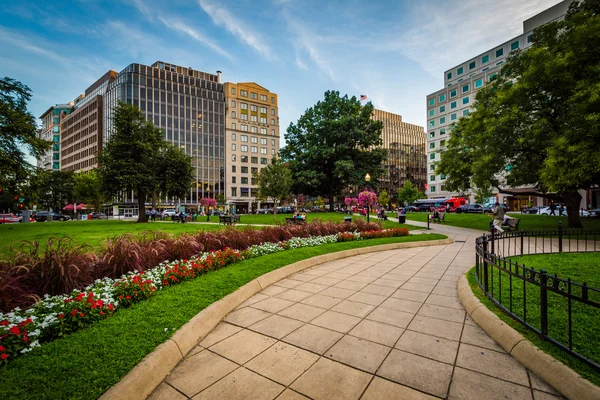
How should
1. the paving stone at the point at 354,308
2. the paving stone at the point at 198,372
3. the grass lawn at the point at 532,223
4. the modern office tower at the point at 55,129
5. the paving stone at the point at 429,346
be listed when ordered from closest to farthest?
the paving stone at the point at 198,372 → the paving stone at the point at 429,346 → the paving stone at the point at 354,308 → the grass lawn at the point at 532,223 → the modern office tower at the point at 55,129

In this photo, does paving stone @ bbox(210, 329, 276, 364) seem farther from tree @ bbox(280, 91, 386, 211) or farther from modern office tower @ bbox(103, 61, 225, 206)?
modern office tower @ bbox(103, 61, 225, 206)

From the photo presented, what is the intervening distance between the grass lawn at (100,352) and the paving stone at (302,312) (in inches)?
50.3

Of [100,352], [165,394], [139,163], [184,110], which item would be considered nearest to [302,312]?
[165,394]

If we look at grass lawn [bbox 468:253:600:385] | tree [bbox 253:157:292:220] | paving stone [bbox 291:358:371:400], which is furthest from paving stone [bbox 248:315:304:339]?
tree [bbox 253:157:292:220]

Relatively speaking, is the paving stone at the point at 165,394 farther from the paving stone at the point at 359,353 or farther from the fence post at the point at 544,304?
the fence post at the point at 544,304

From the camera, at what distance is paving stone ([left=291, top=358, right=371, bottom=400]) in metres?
2.53

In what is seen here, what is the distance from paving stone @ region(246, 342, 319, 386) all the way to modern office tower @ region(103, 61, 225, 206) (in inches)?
2600

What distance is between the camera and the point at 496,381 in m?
2.69

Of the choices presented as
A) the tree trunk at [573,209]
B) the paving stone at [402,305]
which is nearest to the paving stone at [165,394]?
the paving stone at [402,305]

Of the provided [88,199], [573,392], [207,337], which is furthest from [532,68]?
[88,199]

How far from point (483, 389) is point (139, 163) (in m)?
32.9

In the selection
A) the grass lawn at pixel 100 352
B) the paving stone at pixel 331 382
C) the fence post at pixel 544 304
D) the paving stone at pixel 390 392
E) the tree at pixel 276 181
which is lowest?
the paving stone at pixel 331 382

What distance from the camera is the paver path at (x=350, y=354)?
8.50ft

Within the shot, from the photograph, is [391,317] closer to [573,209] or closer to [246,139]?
[573,209]
